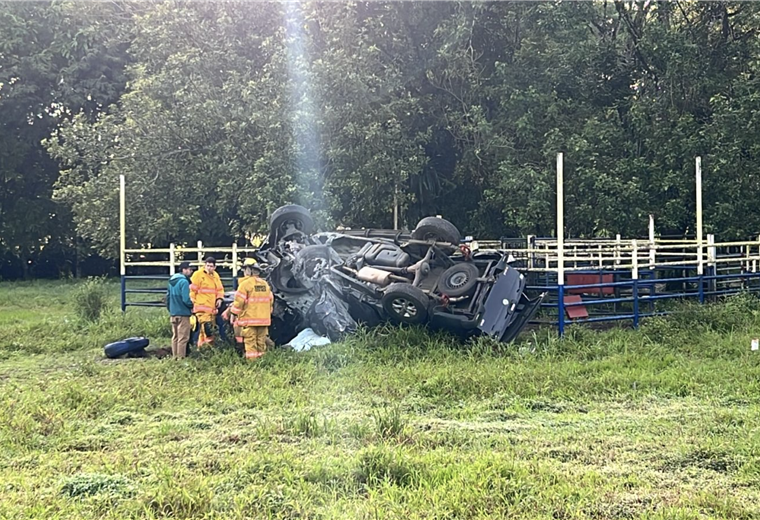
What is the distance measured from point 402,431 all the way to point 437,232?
16.3 feet

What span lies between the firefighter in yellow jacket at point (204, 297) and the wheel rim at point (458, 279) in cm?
341

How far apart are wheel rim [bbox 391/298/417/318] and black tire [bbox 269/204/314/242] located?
3778 millimetres

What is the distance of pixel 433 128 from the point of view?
19.4 meters

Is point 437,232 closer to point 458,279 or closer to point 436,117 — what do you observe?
point 458,279

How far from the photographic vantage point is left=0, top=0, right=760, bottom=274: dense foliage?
53.1 feet

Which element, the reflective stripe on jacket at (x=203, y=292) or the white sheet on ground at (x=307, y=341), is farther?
the reflective stripe on jacket at (x=203, y=292)

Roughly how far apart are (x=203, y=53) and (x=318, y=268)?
35.2 ft

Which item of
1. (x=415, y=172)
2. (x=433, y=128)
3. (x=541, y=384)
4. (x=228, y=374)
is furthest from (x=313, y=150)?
(x=541, y=384)

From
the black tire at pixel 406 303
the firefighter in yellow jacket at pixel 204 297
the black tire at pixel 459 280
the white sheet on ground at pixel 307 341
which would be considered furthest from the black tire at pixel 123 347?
the black tire at pixel 459 280

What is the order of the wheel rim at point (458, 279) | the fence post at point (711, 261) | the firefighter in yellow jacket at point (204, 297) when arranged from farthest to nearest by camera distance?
the fence post at point (711, 261) → the firefighter in yellow jacket at point (204, 297) → the wheel rim at point (458, 279)

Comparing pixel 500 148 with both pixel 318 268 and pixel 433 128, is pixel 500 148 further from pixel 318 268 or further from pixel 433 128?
pixel 318 268

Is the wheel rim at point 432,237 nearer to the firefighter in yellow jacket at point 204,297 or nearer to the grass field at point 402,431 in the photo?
the grass field at point 402,431

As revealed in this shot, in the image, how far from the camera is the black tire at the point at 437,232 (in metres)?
10.3

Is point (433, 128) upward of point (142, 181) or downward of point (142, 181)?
upward
